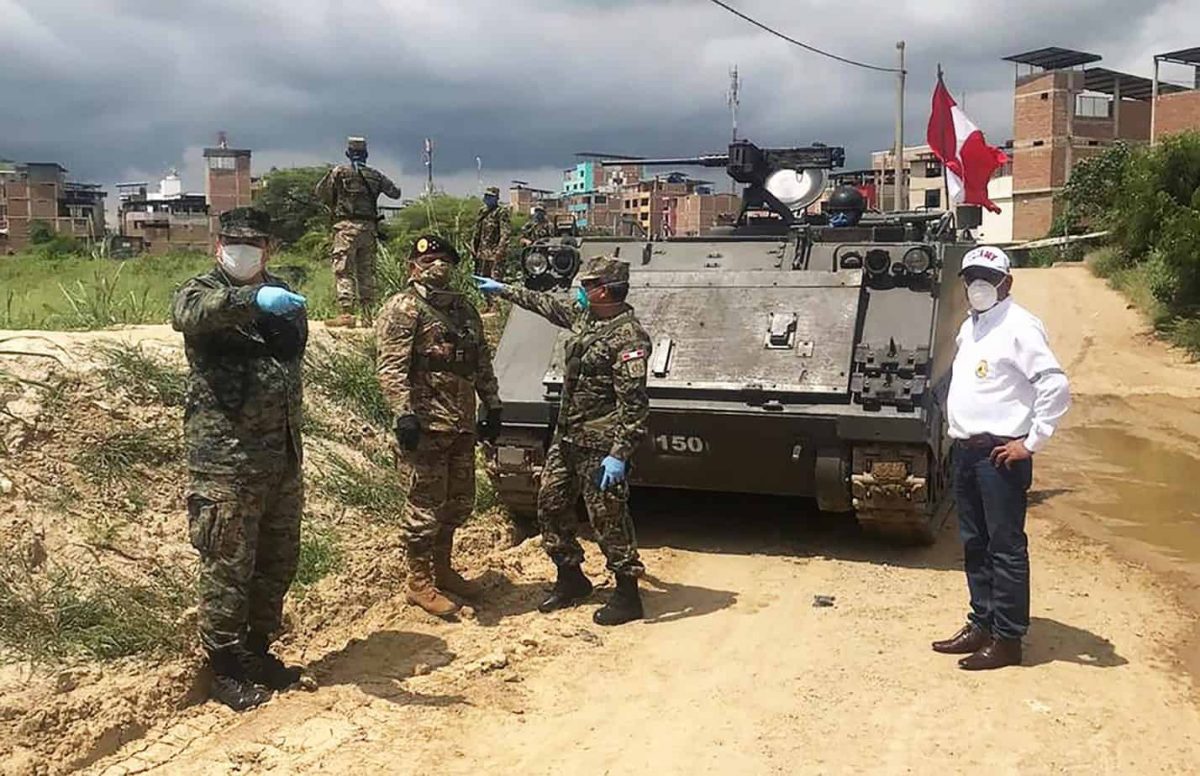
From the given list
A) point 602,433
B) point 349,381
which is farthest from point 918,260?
point 349,381

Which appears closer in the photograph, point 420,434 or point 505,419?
point 420,434

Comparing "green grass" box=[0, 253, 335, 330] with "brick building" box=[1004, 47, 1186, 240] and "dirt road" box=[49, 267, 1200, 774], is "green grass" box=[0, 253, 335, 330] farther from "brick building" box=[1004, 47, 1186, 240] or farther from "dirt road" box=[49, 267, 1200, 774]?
"brick building" box=[1004, 47, 1186, 240]

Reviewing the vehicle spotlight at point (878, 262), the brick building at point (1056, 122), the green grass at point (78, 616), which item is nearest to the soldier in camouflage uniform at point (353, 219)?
the vehicle spotlight at point (878, 262)

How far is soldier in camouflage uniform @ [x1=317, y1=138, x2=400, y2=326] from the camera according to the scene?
30.1ft

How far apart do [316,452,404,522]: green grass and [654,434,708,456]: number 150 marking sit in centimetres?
146

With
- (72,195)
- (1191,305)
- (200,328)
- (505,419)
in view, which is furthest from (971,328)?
(72,195)

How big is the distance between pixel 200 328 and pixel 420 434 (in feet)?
4.65

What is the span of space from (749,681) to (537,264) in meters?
3.39

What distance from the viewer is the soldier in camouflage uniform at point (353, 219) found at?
9.17 m

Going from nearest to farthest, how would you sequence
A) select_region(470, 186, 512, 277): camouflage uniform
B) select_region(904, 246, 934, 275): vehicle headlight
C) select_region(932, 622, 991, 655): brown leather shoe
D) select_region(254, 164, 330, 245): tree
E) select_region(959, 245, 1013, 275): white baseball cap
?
1. select_region(959, 245, 1013, 275): white baseball cap
2. select_region(932, 622, 991, 655): brown leather shoe
3. select_region(904, 246, 934, 275): vehicle headlight
4. select_region(254, 164, 330, 245): tree
5. select_region(470, 186, 512, 277): camouflage uniform

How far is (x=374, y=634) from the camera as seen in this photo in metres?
5.00

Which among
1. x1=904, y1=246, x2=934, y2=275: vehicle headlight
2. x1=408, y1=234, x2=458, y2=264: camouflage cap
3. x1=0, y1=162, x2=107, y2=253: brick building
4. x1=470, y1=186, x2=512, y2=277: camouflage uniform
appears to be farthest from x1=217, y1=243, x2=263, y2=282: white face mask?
x1=0, y1=162, x2=107, y2=253: brick building

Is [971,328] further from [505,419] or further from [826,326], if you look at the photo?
[505,419]

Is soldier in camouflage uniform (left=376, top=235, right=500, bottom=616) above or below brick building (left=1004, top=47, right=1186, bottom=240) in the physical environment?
below
